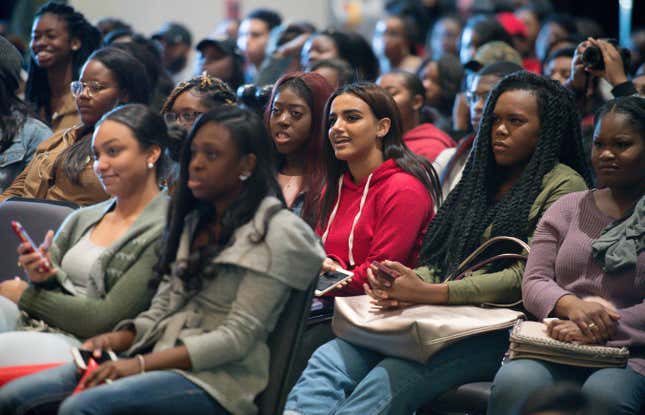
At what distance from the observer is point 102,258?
3125 millimetres

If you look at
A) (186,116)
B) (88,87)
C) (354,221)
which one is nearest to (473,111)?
(354,221)

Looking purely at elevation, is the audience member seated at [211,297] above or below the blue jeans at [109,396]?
above

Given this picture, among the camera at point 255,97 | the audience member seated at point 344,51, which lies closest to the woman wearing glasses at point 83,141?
the camera at point 255,97

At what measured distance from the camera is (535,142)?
3.79 m

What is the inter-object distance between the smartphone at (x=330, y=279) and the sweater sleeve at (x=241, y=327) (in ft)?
2.73

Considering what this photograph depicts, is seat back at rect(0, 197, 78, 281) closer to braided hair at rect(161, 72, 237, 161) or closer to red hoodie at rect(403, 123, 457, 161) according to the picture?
braided hair at rect(161, 72, 237, 161)

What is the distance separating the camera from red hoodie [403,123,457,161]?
16.5ft

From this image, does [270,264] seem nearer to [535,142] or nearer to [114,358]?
[114,358]

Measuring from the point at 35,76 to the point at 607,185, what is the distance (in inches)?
129

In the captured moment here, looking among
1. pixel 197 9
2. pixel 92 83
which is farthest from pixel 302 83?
pixel 197 9

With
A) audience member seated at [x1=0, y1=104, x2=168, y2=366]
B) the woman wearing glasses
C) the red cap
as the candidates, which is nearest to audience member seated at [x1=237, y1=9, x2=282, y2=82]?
the red cap

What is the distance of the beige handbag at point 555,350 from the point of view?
308 centimetres

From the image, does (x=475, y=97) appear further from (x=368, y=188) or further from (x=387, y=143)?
(x=368, y=188)

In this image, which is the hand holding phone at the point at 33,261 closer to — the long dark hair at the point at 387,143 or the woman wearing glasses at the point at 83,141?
the woman wearing glasses at the point at 83,141
